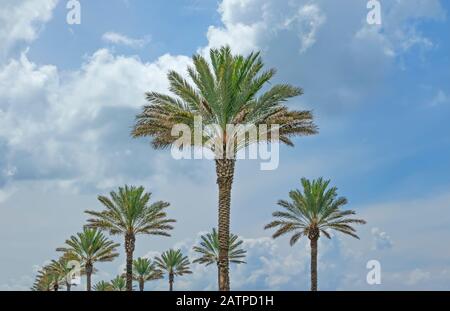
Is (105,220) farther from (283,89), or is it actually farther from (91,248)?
(283,89)

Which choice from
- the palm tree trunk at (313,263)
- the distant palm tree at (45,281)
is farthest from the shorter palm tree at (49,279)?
the palm tree trunk at (313,263)

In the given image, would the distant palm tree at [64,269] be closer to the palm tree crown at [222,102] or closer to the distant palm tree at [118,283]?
the distant palm tree at [118,283]

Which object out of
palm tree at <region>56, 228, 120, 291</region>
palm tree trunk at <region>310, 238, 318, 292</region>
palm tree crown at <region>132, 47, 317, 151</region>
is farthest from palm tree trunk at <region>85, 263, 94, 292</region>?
palm tree crown at <region>132, 47, 317, 151</region>

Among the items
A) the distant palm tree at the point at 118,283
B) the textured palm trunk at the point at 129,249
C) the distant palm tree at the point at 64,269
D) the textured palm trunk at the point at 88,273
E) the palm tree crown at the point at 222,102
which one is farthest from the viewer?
the distant palm tree at the point at 118,283

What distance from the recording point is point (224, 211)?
1050 inches

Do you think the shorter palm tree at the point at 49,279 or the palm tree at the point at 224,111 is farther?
the shorter palm tree at the point at 49,279

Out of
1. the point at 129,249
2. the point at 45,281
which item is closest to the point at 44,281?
the point at 45,281

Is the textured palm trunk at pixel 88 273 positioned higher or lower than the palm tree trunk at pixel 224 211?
lower

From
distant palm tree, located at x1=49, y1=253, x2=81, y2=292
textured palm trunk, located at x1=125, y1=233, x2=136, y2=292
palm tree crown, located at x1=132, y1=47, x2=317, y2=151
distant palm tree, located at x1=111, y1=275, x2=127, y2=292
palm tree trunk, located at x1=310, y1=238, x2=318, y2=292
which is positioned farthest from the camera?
distant palm tree, located at x1=111, y1=275, x2=127, y2=292

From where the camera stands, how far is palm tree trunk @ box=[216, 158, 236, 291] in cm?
2631

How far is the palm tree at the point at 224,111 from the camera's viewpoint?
26.2 meters

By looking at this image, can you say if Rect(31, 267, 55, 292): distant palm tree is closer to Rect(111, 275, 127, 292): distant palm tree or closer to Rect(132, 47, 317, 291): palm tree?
Rect(111, 275, 127, 292): distant palm tree

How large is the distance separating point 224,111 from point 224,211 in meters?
4.58

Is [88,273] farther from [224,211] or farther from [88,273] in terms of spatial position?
[224,211]
